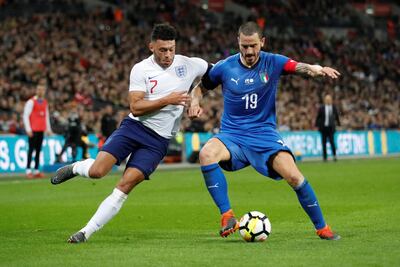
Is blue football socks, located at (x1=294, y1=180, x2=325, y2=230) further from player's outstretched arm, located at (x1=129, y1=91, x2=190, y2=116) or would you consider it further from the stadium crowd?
the stadium crowd

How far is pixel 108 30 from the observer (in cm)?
3972

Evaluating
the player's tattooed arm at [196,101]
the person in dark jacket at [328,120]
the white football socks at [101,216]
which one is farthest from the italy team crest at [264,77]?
the person in dark jacket at [328,120]

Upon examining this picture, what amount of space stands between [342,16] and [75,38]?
2617cm

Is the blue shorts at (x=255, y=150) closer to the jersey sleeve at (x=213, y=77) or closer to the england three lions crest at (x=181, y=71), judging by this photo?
the jersey sleeve at (x=213, y=77)

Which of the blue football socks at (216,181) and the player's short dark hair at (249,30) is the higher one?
the player's short dark hair at (249,30)

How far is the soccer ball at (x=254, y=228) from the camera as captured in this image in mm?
9461

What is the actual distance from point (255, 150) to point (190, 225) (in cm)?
203

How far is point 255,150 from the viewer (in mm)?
10008

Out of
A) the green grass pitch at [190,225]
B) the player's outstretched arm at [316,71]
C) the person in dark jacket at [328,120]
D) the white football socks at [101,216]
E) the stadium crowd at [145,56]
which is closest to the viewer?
the green grass pitch at [190,225]

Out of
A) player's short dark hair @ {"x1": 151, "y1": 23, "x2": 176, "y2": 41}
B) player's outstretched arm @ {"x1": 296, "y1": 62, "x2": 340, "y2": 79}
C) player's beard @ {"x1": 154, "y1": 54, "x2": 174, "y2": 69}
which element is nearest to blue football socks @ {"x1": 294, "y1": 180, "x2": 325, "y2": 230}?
player's outstretched arm @ {"x1": 296, "y1": 62, "x2": 340, "y2": 79}

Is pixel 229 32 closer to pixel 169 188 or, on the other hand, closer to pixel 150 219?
pixel 169 188

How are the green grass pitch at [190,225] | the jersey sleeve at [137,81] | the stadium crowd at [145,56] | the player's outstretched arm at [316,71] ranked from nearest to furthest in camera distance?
the green grass pitch at [190,225] < the player's outstretched arm at [316,71] < the jersey sleeve at [137,81] < the stadium crowd at [145,56]

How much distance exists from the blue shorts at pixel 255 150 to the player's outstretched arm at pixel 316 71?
0.80m

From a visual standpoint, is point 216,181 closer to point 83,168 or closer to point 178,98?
point 178,98
